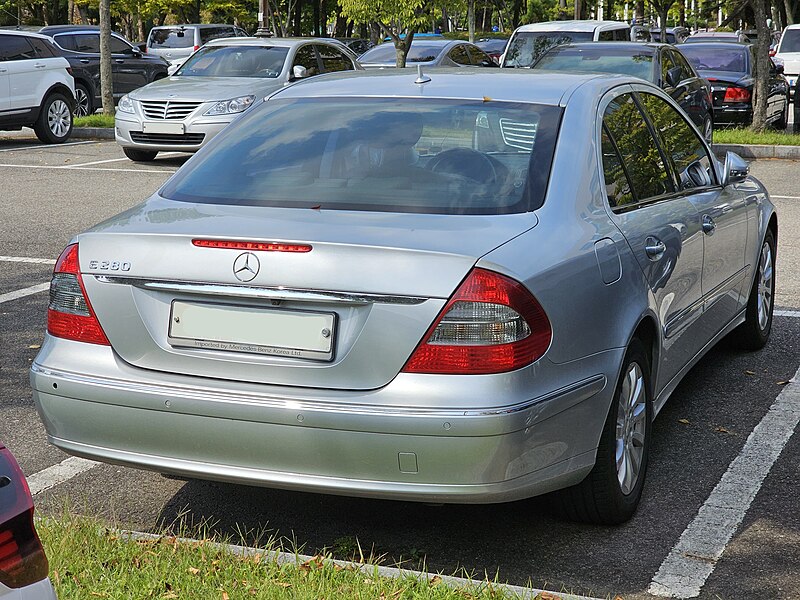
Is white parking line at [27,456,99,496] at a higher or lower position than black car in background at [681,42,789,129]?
lower

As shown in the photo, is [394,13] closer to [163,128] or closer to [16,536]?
[163,128]

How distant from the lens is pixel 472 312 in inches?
138

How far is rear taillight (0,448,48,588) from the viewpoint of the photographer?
1963 millimetres

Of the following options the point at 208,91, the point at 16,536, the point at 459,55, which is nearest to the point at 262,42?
the point at 208,91

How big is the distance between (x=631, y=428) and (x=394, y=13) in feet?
70.3

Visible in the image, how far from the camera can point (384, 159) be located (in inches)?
171

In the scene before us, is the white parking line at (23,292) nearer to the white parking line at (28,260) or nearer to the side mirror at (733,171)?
the white parking line at (28,260)

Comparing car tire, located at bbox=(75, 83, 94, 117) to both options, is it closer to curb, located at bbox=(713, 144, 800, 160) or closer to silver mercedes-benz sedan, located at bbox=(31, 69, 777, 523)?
curb, located at bbox=(713, 144, 800, 160)

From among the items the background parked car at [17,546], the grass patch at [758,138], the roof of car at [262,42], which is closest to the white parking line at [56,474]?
the background parked car at [17,546]

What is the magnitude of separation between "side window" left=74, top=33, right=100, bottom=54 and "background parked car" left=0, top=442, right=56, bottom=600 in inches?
959

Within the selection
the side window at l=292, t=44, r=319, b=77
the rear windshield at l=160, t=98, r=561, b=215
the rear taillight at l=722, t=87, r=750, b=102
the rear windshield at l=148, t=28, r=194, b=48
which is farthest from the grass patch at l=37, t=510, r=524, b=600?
the rear windshield at l=148, t=28, r=194, b=48

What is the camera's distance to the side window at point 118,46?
26062mm

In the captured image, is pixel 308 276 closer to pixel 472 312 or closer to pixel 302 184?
pixel 472 312

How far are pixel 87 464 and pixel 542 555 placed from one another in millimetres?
1960
